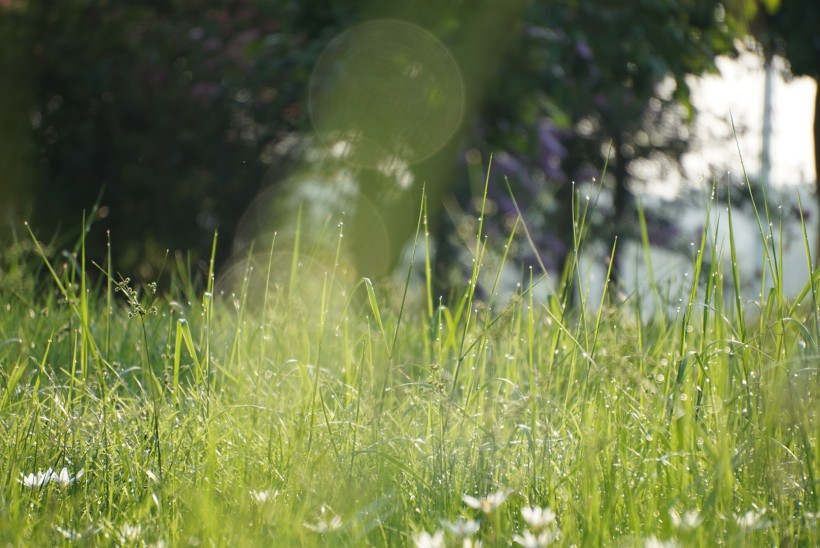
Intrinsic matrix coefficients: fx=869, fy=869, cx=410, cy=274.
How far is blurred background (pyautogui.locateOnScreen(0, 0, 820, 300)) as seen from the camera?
5.95 metres

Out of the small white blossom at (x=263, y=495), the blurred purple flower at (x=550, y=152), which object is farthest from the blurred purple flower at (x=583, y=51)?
the small white blossom at (x=263, y=495)

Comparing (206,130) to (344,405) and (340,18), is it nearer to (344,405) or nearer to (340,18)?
(340,18)

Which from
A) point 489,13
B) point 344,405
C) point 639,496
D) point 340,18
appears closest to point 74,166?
point 340,18

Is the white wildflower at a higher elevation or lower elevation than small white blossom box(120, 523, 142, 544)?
higher

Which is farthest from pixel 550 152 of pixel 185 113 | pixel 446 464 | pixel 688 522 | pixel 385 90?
pixel 688 522

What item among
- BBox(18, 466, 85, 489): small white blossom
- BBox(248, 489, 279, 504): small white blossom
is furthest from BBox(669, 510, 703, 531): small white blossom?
BBox(18, 466, 85, 489): small white blossom

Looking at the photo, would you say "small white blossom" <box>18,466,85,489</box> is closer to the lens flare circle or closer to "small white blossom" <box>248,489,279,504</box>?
"small white blossom" <box>248,489,279,504</box>

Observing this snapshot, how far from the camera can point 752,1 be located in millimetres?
5594

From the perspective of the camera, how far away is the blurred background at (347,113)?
595cm

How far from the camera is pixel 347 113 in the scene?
19.9 ft

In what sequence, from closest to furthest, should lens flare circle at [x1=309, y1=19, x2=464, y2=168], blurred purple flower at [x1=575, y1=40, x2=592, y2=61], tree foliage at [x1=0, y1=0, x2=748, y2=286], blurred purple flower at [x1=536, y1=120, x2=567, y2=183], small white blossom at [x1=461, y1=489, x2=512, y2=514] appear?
small white blossom at [x1=461, y1=489, x2=512, y2=514] < lens flare circle at [x1=309, y1=19, x2=464, y2=168] < blurred purple flower at [x1=575, y1=40, x2=592, y2=61] < tree foliage at [x1=0, y1=0, x2=748, y2=286] < blurred purple flower at [x1=536, y1=120, x2=567, y2=183]

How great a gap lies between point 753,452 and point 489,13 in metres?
4.74

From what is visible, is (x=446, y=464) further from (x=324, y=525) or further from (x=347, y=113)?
(x=347, y=113)

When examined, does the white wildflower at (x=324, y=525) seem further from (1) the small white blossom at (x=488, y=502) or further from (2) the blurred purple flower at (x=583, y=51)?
(2) the blurred purple flower at (x=583, y=51)
